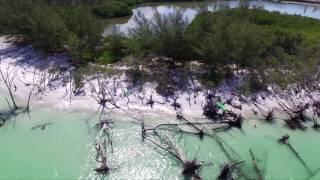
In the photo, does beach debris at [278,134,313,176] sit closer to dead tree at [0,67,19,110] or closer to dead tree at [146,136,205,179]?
dead tree at [146,136,205,179]

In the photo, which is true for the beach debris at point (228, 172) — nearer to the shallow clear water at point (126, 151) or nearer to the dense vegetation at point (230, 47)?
the shallow clear water at point (126, 151)

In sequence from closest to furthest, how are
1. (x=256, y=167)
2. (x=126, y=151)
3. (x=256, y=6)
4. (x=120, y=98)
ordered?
1. (x=256, y=167)
2. (x=126, y=151)
3. (x=120, y=98)
4. (x=256, y=6)

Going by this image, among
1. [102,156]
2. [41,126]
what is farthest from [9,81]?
[102,156]

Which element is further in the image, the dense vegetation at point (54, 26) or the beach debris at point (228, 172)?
the dense vegetation at point (54, 26)

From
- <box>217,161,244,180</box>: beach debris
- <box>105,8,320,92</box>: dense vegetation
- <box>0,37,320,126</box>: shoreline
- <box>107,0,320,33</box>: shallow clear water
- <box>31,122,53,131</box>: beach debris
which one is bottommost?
<box>217,161,244,180</box>: beach debris

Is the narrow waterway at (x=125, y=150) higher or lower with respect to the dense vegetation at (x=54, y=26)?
lower

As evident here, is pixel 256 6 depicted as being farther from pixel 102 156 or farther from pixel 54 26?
pixel 102 156

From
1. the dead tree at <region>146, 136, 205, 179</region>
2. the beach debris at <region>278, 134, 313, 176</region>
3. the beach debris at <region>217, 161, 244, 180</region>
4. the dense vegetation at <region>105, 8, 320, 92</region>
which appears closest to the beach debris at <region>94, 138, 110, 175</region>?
the dead tree at <region>146, 136, 205, 179</region>

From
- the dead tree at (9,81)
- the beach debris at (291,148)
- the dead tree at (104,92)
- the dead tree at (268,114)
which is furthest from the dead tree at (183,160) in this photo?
the dead tree at (9,81)
